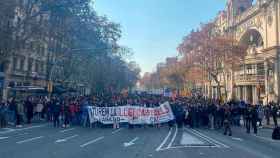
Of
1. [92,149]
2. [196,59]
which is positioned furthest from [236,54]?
[92,149]

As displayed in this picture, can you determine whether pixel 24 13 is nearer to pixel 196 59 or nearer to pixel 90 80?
pixel 196 59

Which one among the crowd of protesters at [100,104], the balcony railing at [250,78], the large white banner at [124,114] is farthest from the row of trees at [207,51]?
the large white banner at [124,114]

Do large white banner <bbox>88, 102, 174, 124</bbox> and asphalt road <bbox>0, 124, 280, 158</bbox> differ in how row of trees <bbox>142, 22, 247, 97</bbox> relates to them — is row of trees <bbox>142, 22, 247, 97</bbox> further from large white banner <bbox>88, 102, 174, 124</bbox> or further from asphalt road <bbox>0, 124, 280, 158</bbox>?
asphalt road <bbox>0, 124, 280, 158</bbox>

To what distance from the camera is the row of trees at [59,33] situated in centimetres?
2614

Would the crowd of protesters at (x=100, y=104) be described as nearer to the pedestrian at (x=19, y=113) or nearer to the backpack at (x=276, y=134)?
the pedestrian at (x=19, y=113)

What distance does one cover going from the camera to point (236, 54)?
41.4 metres

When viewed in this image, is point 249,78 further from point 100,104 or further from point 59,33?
point 100,104

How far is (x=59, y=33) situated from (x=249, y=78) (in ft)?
98.4

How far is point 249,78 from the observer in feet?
157

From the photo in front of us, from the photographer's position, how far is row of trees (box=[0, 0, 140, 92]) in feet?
85.8

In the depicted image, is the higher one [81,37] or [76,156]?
[81,37]

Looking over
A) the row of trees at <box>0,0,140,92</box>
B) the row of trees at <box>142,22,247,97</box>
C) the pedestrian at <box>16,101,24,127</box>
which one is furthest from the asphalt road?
the row of trees at <box>142,22,247,97</box>

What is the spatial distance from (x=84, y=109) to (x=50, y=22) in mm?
15285

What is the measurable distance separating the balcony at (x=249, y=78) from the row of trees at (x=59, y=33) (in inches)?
825
